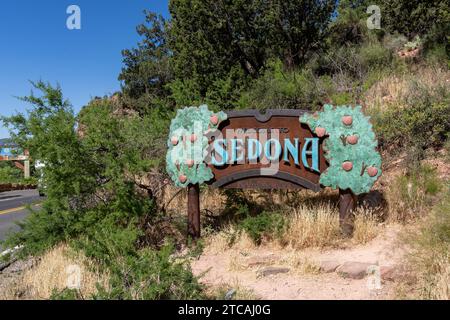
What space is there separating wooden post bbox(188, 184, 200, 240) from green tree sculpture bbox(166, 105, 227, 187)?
149 mm

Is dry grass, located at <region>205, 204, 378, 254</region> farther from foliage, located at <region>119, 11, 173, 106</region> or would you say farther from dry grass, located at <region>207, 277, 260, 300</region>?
foliage, located at <region>119, 11, 173, 106</region>

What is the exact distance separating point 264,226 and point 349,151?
1.66 meters

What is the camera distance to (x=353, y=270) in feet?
14.7

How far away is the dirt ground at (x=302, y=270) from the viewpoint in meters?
4.11

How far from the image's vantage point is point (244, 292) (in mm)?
4059

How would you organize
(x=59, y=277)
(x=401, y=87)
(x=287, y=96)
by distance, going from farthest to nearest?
1. (x=287, y=96)
2. (x=401, y=87)
3. (x=59, y=277)

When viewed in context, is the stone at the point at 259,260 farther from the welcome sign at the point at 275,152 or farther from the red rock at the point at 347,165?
the red rock at the point at 347,165

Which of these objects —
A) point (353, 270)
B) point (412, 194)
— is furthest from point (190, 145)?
point (412, 194)

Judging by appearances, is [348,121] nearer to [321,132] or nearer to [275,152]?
[321,132]

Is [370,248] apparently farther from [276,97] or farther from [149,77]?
[149,77]

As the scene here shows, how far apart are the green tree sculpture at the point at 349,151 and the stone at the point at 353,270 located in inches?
49.5

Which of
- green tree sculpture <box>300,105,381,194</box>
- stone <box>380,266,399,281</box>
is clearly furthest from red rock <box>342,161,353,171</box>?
stone <box>380,266,399,281</box>
